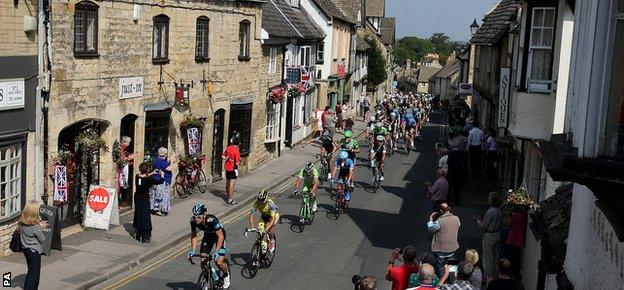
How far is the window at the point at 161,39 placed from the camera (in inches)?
782

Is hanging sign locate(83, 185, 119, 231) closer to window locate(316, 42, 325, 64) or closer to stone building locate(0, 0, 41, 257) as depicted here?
stone building locate(0, 0, 41, 257)

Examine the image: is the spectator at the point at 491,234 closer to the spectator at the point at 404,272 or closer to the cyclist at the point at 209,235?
the spectator at the point at 404,272

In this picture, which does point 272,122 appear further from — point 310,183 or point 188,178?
point 310,183

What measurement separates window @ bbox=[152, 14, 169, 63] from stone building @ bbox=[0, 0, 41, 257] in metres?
5.07

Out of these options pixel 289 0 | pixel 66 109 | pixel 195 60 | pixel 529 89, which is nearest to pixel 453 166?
pixel 529 89

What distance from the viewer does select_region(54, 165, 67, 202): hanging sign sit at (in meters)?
15.7

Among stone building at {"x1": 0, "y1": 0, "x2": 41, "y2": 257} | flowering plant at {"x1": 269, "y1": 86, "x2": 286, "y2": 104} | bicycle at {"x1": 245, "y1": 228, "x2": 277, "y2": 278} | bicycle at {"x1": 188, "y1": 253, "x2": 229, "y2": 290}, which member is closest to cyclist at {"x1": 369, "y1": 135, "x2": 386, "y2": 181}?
flowering plant at {"x1": 269, "y1": 86, "x2": 286, "y2": 104}

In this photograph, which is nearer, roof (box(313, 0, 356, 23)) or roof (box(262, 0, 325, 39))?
roof (box(262, 0, 325, 39))

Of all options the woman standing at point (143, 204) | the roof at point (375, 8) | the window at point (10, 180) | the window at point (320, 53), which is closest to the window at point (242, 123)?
the woman standing at point (143, 204)

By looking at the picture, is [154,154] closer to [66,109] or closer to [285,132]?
[66,109]

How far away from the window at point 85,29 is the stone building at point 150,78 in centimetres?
2

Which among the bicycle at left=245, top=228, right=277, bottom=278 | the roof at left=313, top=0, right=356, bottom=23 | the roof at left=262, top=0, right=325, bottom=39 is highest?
the roof at left=313, top=0, right=356, bottom=23

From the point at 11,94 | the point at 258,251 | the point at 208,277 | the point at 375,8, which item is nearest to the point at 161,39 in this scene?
the point at 11,94

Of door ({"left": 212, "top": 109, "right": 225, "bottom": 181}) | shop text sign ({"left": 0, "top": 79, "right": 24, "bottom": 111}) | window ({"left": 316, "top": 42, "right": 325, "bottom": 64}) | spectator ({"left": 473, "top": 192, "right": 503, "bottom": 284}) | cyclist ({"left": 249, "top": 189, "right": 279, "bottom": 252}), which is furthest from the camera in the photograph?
window ({"left": 316, "top": 42, "right": 325, "bottom": 64})
